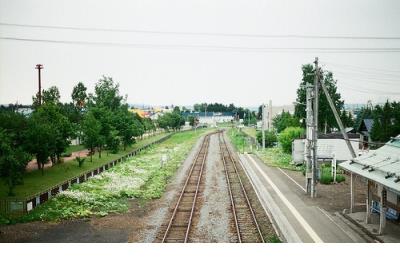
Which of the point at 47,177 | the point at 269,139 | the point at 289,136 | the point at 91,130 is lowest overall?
the point at 47,177

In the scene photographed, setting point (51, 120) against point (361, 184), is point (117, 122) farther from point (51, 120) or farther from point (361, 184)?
point (361, 184)

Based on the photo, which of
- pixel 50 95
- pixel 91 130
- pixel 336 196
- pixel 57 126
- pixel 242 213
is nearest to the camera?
pixel 242 213

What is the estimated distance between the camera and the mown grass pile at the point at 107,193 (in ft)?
47.2

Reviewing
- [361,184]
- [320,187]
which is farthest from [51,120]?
[361,184]

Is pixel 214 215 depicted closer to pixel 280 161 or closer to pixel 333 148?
pixel 333 148

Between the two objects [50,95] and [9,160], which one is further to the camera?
[50,95]

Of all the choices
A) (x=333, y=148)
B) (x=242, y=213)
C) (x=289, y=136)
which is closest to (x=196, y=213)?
(x=242, y=213)

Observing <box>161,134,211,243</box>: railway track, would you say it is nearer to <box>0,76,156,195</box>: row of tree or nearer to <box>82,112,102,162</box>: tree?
<box>0,76,156,195</box>: row of tree

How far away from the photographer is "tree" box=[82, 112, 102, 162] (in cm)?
2630

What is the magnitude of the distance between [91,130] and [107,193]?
10.1m

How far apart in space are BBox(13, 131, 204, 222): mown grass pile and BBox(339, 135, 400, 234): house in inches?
350

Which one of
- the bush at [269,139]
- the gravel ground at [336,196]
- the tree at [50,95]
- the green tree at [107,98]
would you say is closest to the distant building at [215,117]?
the bush at [269,139]

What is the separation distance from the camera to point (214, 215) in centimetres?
1455
